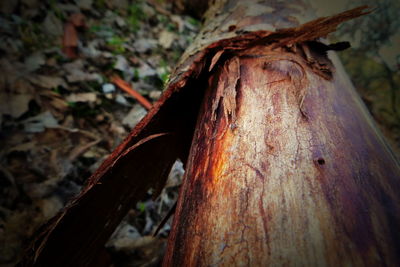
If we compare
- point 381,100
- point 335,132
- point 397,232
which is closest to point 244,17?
point 335,132

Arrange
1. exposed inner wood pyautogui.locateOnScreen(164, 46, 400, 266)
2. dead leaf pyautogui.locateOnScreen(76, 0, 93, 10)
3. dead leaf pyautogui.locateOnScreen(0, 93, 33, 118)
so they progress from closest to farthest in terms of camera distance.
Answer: exposed inner wood pyautogui.locateOnScreen(164, 46, 400, 266) < dead leaf pyautogui.locateOnScreen(0, 93, 33, 118) < dead leaf pyautogui.locateOnScreen(76, 0, 93, 10)

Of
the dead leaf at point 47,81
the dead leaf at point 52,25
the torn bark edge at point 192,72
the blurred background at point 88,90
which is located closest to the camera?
the torn bark edge at point 192,72

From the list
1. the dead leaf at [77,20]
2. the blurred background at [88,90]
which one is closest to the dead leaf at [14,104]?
the blurred background at [88,90]

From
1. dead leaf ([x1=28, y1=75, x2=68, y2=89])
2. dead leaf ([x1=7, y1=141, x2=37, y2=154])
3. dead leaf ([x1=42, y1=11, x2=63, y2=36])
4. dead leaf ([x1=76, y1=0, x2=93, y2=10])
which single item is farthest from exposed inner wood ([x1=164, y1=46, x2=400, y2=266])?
dead leaf ([x1=76, y1=0, x2=93, y2=10])

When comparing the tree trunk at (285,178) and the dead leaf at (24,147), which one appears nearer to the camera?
the tree trunk at (285,178)

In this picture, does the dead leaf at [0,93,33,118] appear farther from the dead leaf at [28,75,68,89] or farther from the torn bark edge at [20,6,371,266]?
the torn bark edge at [20,6,371,266]

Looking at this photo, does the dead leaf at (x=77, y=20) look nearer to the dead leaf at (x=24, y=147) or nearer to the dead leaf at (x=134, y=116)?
the dead leaf at (x=134, y=116)

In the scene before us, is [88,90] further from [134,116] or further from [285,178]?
[285,178]
